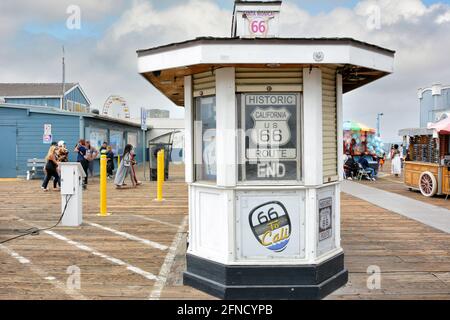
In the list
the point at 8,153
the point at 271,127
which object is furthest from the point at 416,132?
the point at 8,153

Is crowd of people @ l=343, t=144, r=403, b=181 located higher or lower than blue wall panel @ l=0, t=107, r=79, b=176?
lower

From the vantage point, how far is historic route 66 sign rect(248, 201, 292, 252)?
15.1 ft

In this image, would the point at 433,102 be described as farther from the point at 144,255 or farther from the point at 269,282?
the point at 269,282

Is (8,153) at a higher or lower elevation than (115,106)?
lower

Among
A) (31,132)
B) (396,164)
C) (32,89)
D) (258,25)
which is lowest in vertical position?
(396,164)

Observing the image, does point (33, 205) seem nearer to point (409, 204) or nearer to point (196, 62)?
point (196, 62)

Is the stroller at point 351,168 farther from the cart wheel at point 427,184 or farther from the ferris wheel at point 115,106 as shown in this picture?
the ferris wheel at point 115,106

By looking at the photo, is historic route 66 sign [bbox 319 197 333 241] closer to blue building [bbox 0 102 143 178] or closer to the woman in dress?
blue building [bbox 0 102 143 178]

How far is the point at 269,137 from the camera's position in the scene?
15.1 feet

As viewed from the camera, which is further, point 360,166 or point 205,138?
point 360,166

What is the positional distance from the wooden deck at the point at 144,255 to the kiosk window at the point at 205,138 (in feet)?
4.22

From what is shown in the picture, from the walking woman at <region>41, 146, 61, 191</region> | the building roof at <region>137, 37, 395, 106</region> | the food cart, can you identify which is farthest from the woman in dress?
the building roof at <region>137, 37, 395, 106</region>

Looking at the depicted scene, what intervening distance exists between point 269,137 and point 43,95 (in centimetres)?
3352

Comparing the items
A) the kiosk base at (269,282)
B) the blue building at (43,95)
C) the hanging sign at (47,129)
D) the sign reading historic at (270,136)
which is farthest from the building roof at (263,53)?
the blue building at (43,95)
